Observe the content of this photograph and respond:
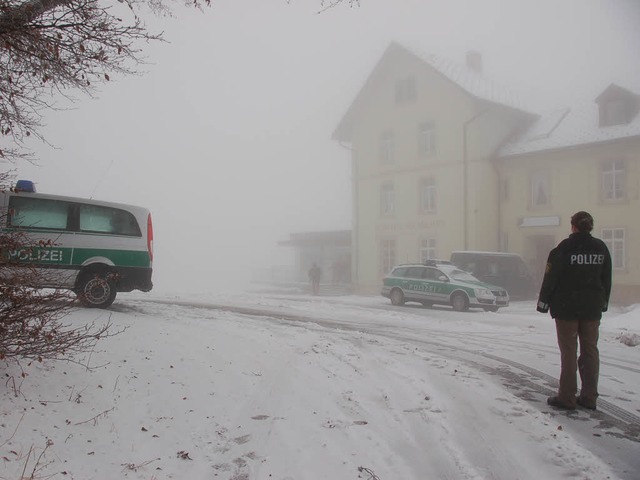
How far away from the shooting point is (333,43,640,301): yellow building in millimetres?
23562

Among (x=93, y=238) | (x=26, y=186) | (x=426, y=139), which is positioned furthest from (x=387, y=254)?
(x=26, y=186)

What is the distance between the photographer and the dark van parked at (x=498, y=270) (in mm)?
21359

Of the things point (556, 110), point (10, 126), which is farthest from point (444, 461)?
point (556, 110)

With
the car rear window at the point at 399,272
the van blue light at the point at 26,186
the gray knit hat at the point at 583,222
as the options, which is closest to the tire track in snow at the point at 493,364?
the gray knit hat at the point at 583,222

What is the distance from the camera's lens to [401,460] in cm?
386

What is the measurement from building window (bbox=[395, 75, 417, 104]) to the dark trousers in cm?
2534

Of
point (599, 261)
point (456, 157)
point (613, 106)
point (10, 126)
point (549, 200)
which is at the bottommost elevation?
point (599, 261)

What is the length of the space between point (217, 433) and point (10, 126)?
11.3ft

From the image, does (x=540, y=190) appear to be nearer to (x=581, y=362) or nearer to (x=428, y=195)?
(x=428, y=195)

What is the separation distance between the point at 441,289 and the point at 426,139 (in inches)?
546

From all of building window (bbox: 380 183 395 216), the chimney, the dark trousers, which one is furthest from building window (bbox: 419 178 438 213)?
A: the dark trousers

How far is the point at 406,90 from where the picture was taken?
2936 cm

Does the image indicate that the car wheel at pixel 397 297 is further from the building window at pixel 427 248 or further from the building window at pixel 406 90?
the building window at pixel 406 90

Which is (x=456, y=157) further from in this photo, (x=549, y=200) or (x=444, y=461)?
(x=444, y=461)
